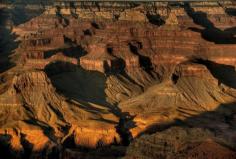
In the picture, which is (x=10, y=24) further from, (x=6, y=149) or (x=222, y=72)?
(x=6, y=149)

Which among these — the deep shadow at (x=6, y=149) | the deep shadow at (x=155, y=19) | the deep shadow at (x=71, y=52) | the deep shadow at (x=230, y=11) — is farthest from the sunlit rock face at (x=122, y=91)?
the deep shadow at (x=230, y=11)


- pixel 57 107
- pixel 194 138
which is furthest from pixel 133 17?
pixel 194 138

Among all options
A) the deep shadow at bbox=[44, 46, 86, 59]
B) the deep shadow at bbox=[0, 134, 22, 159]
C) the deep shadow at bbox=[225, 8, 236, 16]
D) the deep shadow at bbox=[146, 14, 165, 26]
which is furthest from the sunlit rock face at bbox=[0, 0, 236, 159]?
the deep shadow at bbox=[225, 8, 236, 16]

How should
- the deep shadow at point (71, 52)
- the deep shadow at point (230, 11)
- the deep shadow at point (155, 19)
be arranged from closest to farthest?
1. the deep shadow at point (71, 52)
2. the deep shadow at point (155, 19)
3. the deep shadow at point (230, 11)

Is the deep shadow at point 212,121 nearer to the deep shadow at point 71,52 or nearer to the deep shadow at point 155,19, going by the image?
the deep shadow at point 71,52

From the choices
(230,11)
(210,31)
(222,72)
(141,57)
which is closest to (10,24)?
(230,11)

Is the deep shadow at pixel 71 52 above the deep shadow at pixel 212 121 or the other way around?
above

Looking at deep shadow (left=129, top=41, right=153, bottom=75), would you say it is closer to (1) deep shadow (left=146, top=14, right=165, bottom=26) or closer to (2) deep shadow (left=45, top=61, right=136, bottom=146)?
(2) deep shadow (left=45, top=61, right=136, bottom=146)

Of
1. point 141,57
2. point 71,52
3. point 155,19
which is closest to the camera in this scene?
point 141,57
